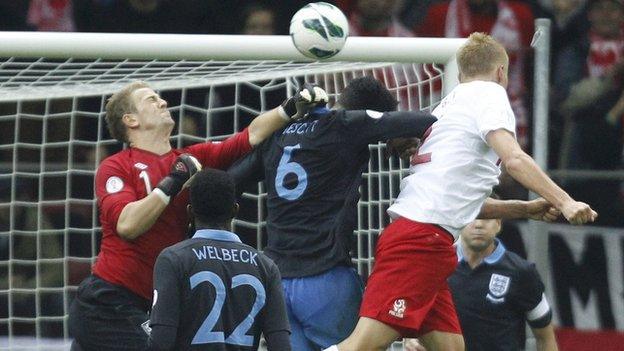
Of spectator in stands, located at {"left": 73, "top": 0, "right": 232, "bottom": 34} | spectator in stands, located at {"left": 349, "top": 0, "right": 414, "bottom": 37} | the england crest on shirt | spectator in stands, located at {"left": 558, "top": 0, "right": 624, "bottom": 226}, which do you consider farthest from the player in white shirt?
spectator in stands, located at {"left": 73, "top": 0, "right": 232, "bottom": 34}

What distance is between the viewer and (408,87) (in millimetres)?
7715

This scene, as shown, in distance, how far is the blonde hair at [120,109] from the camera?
6918mm

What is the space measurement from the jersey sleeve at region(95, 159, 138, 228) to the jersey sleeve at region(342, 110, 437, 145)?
3.17 ft

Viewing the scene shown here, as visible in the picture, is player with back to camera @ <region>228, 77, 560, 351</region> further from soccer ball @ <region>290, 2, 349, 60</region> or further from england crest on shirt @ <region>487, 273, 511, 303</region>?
england crest on shirt @ <region>487, 273, 511, 303</region>

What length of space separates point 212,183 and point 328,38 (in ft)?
3.66

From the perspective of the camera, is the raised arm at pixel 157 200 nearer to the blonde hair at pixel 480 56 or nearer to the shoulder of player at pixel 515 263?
the blonde hair at pixel 480 56

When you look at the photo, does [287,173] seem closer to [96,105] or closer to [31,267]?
[96,105]

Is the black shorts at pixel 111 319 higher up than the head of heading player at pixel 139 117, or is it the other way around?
the head of heading player at pixel 139 117

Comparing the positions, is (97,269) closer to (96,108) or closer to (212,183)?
(212,183)

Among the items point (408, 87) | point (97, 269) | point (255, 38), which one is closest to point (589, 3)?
point (408, 87)

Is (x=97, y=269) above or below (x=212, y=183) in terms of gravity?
below

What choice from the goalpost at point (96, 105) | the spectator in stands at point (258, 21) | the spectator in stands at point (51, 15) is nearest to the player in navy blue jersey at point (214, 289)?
the goalpost at point (96, 105)

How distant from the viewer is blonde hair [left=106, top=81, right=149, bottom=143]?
22.7 ft

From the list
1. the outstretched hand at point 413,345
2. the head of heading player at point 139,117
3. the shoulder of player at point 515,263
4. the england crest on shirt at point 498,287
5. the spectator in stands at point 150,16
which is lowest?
the outstretched hand at point 413,345
